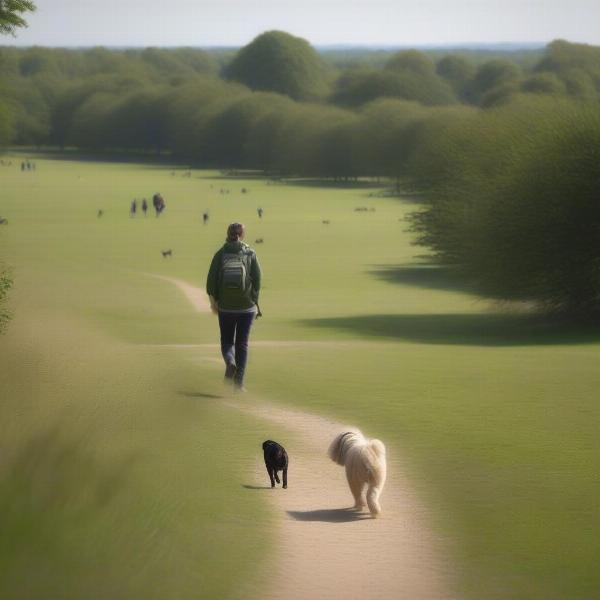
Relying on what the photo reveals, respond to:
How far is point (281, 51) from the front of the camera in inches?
7530

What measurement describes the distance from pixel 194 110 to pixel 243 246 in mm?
133660

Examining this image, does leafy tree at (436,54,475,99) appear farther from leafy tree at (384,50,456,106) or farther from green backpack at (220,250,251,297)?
green backpack at (220,250,251,297)

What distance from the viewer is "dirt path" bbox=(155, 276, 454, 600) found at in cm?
879

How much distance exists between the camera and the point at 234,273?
14.2 metres

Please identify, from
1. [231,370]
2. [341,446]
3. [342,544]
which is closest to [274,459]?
[341,446]

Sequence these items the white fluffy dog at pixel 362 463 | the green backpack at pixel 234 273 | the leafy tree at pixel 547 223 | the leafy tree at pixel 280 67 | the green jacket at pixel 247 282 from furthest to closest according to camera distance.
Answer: the leafy tree at pixel 280 67 → the leafy tree at pixel 547 223 → the green jacket at pixel 247 282 → the green backpack at pixel 234 273 → the white fluffy dog at pixel 362 463

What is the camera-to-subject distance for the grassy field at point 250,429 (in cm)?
683

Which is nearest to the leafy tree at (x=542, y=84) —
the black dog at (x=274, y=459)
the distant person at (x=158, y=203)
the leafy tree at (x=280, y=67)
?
the leafy tree at (x=280, y=67)

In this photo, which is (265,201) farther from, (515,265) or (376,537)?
(376,537)

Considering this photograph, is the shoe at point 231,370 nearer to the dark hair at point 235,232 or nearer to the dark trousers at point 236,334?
the dark trousers at point 236,334

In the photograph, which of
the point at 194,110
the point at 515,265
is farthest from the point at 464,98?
the point at 515,265

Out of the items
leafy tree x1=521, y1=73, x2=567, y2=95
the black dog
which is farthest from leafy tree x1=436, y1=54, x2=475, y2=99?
the black dog

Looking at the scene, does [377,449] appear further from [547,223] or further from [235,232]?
[547,223]

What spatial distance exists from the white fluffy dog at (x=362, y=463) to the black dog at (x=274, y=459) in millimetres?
595
